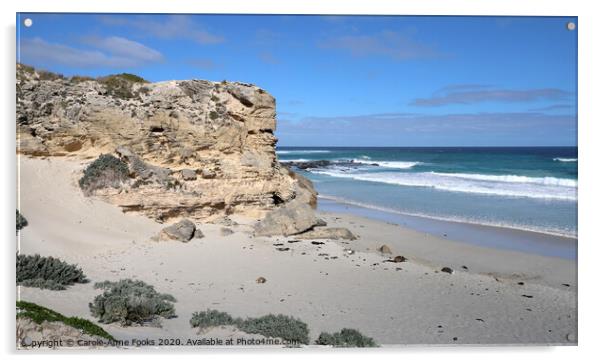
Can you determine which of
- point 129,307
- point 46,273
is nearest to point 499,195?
point 129,307

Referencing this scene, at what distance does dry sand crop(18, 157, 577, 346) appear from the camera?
16.6 ft

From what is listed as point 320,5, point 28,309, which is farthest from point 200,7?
point 28,309

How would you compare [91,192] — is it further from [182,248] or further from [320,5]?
[320,5]

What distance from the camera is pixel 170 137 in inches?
349

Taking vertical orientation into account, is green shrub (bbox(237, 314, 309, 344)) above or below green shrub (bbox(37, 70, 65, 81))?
below

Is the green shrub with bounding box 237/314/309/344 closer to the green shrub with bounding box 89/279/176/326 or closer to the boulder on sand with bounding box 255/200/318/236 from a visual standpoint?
the green shrub with bounding box 89/279/176/326

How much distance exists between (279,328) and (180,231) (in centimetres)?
326

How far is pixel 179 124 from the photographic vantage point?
8977 mm

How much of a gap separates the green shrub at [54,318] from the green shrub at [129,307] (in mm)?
126

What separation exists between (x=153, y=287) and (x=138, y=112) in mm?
4000

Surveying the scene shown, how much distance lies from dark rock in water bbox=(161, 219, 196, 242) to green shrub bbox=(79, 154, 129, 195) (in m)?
1.22

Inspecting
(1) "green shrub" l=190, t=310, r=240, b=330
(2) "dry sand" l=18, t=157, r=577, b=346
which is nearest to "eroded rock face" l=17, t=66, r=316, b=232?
(2) "dry sand" l=18, t=157, r=577, b=346

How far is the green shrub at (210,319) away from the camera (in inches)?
197

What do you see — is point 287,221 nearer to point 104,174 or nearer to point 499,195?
point 104,174
